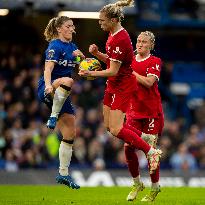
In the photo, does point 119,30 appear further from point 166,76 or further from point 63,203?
point 166,76

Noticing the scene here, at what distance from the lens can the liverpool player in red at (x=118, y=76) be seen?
13289 mm

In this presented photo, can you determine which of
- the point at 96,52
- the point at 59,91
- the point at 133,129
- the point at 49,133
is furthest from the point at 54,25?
the point at 49,133

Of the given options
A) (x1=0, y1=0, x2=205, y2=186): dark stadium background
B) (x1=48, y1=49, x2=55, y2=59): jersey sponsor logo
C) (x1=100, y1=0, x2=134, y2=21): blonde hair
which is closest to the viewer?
(x1=100, y1=0, x2=134, y2=21): blonde hair

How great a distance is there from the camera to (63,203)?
13195 millimetres

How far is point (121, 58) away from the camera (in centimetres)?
1333

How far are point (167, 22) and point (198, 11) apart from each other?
51.1 inches

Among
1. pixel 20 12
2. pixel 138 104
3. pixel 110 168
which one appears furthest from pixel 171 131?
pixel 138 104

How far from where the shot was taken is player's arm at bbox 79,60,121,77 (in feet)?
43.0

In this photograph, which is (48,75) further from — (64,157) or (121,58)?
(64,157)

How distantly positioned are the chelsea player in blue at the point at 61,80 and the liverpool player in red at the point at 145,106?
0.87 m

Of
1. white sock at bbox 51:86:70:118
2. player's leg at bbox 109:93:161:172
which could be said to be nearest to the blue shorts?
white sock at bbox 51:86:70:118

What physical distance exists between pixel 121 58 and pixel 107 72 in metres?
0.31

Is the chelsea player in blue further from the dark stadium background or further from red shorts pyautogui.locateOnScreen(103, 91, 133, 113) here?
the dark stadium background

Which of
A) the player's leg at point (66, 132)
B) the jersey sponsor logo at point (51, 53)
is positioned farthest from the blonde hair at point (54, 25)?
the player's leg at point (66, 132)
